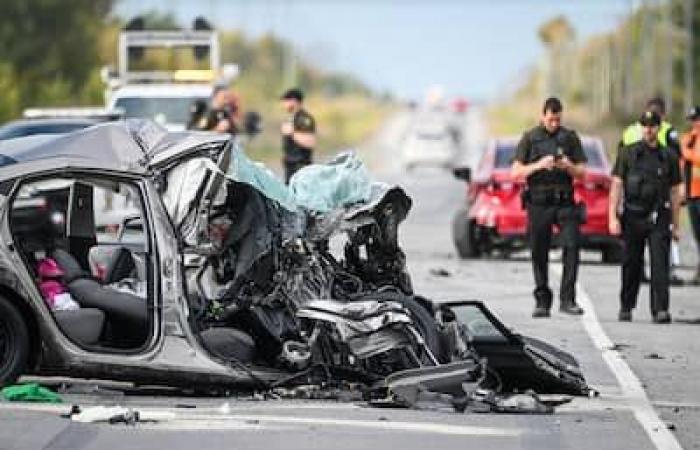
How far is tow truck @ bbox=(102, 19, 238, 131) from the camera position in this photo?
94.1 feet

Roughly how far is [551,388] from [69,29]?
48.3 meters

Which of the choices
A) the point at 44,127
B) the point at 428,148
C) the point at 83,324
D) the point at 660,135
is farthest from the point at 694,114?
the point at 428,148

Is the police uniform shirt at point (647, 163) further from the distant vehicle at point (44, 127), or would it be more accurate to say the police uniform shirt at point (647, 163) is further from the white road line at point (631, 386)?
the distant vehicle at point (44, 127)

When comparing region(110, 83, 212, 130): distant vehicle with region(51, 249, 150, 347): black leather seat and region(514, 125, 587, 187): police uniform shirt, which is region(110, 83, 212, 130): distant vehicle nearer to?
region(514, 125, 587, 187): police uniform shirt

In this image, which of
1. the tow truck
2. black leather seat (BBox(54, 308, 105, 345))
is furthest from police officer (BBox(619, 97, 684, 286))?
the tow truck

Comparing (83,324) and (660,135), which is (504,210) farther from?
(83,324)

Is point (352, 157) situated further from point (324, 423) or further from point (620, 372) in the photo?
point (324, 423)

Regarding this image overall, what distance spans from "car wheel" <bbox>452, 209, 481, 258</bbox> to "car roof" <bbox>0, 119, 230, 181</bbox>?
11082mm

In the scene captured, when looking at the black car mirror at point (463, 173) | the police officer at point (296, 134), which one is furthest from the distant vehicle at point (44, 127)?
the black car mirror at point (463, 173)

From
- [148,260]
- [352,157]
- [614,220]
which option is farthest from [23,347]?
[614,220]

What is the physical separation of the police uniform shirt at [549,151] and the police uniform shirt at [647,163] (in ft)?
1.34

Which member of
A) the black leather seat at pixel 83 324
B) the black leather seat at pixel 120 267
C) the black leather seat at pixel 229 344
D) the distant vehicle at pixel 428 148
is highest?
the black leather seat at pixel 120 267

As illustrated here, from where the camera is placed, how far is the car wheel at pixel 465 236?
76.0 ft

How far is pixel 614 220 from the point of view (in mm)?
16609
